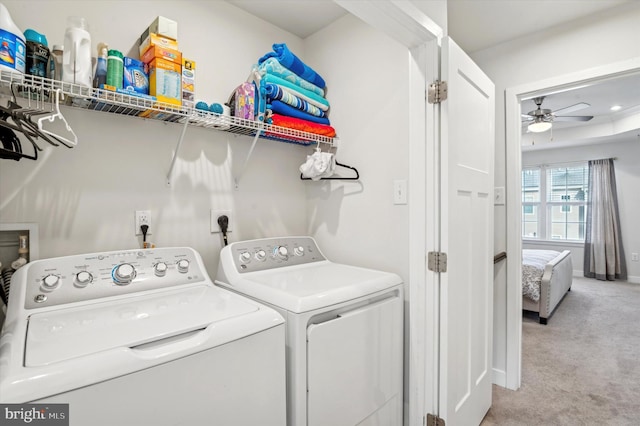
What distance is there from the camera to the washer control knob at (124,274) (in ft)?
4.01

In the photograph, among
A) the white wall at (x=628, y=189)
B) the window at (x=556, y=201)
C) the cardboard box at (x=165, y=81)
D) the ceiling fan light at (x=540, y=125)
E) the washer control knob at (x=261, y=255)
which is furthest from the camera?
the window at (x=556, y=201)

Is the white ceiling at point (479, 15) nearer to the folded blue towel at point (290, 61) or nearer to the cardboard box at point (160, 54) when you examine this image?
the folded blue towel at point (290, 61)

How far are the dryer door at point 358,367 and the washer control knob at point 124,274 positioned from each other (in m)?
0.73

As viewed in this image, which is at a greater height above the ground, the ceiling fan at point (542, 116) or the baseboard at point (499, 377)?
the ceiling fan at point (542, 116)

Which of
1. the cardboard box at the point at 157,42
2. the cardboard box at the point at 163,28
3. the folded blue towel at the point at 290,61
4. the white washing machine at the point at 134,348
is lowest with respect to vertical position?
the white washing machine at the point at 134,348

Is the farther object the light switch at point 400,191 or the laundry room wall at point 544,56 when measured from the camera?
the laundry room wall at point 544,56

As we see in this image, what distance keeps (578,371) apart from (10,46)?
12.1ft

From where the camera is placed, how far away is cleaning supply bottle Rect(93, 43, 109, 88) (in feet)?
4.13

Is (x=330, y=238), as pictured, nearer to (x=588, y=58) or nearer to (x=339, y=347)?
(x=339, y=347)

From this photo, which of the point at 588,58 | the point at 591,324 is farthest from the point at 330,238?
the point at 591,324

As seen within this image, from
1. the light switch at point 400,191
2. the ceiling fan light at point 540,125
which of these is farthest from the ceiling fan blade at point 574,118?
the light switch at point 400,191

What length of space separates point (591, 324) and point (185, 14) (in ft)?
15.2

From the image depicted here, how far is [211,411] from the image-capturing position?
0.87 m

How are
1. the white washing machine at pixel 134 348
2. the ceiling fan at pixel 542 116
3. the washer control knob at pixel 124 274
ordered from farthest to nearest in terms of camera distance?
the ceiling fan at pixel 542 116 < the washer control knob at pixel 124 274 < the white washing machine at pixel 134 348
